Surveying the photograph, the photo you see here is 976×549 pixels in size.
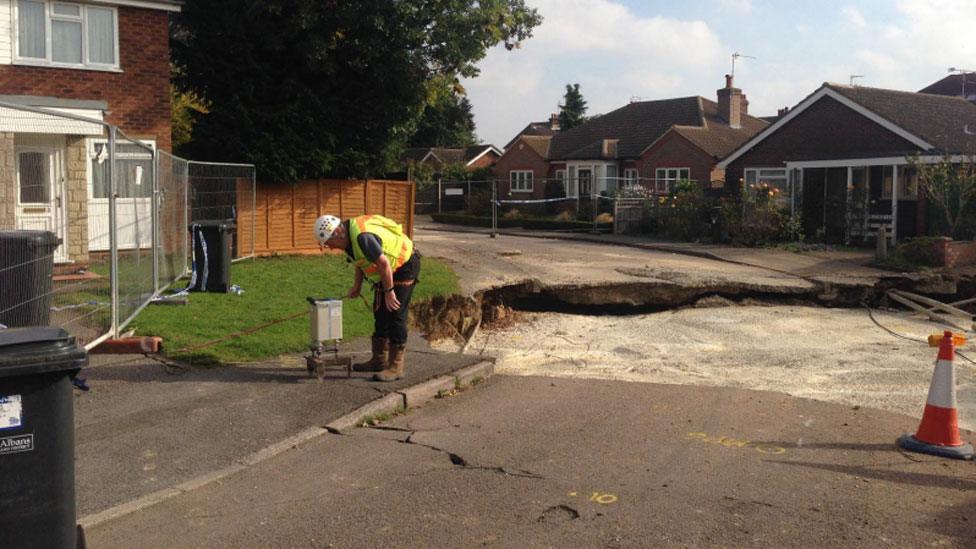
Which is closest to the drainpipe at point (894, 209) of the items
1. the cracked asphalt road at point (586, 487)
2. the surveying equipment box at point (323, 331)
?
the cracked asphalt road at point (586, 487)

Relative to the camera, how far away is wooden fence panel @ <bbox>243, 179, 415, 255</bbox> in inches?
747

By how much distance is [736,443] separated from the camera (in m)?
7.00

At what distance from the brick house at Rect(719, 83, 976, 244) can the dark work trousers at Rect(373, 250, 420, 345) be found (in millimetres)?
19075

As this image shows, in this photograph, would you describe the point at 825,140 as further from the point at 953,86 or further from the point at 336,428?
the point at 953,86

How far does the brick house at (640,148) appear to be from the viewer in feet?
129

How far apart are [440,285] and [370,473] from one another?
27.8 feet

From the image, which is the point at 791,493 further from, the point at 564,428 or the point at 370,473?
the point at 370,473

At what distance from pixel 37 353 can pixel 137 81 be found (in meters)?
15.8

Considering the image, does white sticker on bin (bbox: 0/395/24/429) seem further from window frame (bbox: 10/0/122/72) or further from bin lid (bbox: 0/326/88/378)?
window frame (bbox: 10/0/122/72)

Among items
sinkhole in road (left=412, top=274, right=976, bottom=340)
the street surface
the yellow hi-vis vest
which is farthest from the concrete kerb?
sinkhole in road (left=412, top=274, right=976, bottom=340)

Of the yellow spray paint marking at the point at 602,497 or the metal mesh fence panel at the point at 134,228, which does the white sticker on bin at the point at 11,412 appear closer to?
the yellow spray paint marking at the point at 602,497

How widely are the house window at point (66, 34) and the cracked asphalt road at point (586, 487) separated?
13.6 meters

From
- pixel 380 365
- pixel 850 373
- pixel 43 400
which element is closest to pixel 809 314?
pixel 850 373

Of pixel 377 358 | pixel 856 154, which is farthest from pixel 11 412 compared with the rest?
pixel 856 154
